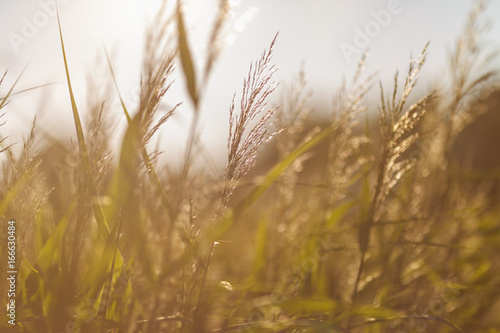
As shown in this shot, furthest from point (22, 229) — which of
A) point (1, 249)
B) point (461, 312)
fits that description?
point (461, 312)

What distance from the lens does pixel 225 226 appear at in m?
0.92

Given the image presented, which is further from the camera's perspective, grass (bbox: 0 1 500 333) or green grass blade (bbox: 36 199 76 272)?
green grass blade (bbox: 36 199 76 272)

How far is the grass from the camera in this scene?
0.93m

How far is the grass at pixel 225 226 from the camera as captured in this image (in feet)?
3.07

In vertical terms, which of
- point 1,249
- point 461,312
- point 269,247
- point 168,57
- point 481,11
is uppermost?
point 481,11

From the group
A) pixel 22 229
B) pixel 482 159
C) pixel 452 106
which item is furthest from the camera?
pixel 482 159

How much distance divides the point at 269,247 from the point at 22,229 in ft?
4.10

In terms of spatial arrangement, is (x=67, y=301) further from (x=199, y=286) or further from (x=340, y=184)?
(x=340, y=184)

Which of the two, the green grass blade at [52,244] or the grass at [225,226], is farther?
the green grass blade at [52,244]

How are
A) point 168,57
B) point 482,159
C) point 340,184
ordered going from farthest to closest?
point 482,159, point 340,184, point 168,57

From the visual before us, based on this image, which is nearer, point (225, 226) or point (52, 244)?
point (225, 226)

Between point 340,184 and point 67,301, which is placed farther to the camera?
point 340,184

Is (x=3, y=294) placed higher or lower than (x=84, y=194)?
lower

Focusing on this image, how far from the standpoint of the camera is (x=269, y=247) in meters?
2.07
